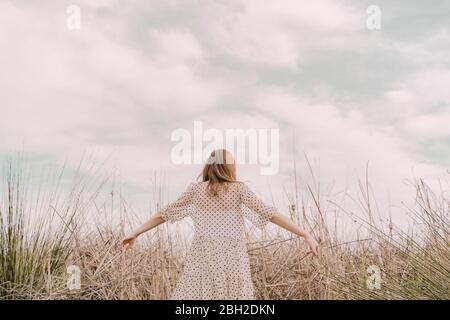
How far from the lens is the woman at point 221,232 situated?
3814mm

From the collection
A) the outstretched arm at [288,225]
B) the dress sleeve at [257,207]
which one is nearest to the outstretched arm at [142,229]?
the dress sleeve at [257,207]

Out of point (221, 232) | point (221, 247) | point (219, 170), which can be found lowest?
point (221, 247)

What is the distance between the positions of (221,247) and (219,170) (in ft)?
1.73

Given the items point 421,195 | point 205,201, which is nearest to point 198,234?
point 205,201

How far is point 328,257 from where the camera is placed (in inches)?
184

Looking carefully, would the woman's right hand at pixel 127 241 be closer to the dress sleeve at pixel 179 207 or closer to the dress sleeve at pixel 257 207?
the dress sleeve at pixel 179 207

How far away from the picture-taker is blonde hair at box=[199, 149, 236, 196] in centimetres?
388

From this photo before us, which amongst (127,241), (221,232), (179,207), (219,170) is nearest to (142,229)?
(127,241)

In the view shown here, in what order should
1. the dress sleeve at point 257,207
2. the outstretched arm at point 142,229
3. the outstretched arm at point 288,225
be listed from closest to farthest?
the outstretched arm at point 288,225
the dress sleeve at point 257,207
the outstretched arm at point 142,229

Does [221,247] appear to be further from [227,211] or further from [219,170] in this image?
[219,170]

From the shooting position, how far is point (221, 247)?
3.85 meters
